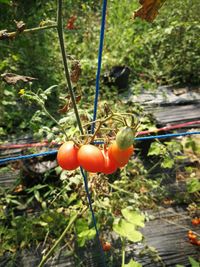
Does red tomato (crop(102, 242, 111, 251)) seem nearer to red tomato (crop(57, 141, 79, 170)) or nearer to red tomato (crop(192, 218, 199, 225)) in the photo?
red tomato (crop(192, 218, 199, 225))

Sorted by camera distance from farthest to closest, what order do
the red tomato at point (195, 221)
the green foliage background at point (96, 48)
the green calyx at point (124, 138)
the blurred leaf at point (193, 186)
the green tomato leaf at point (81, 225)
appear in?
the green foliage background at point (96, 48) → the blurred leaf at point (193, 186) → the red tomato at point (195, 221) → the green tomato leaf at point (81, 225) → the green calyx at point (124, 138)

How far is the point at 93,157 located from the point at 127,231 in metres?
0.98

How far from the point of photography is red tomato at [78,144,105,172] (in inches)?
34.9

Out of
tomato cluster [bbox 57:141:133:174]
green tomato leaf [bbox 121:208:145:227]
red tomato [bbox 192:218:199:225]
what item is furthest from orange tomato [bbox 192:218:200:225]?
tomato cluster [bbox 57:141:133:174]

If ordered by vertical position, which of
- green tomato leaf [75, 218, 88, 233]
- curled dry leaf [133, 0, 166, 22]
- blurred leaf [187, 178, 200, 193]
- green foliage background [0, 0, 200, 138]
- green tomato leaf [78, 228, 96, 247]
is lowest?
green tomato leaf [78, 228, 96, 247]

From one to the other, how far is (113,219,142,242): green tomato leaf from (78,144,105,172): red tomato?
2.97 feet

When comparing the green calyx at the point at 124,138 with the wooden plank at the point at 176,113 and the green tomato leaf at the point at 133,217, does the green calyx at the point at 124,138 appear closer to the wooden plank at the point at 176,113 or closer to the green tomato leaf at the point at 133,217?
the green tomato leaf at the point at 133,217

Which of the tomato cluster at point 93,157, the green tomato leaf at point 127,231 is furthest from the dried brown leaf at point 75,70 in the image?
the green tomato leaf at point 127,231

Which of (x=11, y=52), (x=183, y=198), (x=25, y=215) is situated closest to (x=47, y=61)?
(x=11, y=52)

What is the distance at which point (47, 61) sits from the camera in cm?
312

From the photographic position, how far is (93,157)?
889mm

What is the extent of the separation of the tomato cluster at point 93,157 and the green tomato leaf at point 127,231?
2.83 ft

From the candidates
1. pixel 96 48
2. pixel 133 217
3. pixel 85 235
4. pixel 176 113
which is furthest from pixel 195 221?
pixel 96 48

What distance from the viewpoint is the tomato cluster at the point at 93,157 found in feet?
2.93
